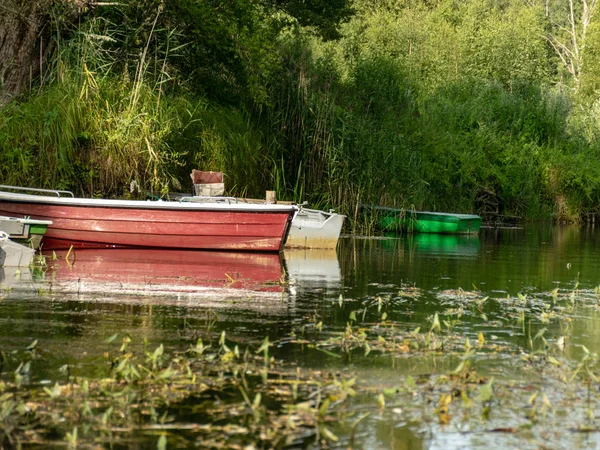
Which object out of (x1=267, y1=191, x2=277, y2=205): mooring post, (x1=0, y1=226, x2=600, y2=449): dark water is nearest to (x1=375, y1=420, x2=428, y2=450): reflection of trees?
(x1=0, y1=226, x2=600, y2=449): dark water

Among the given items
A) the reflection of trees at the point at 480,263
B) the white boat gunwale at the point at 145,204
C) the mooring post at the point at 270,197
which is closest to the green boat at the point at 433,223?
the reflection of trees at the point at 480,263

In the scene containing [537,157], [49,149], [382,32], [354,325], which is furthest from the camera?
[382,32]

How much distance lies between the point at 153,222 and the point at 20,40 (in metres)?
6.17

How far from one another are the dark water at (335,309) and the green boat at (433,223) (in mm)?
6641

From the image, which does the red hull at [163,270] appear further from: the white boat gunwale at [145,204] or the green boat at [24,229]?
the white boat gunwale at [145,204]

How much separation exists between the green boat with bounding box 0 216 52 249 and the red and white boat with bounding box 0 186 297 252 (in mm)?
1587

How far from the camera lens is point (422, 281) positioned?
14.4 m

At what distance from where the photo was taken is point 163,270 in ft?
47.9

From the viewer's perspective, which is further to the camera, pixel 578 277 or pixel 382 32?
pixel 382 32

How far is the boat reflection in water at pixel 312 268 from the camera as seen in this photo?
13575 mm

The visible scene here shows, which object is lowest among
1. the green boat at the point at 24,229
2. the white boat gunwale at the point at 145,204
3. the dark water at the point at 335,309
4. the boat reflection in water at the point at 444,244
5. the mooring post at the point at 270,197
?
the dark water at the point at 335,309

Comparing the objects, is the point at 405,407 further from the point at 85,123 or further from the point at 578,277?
the point at 85,123

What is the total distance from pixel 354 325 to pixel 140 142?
→ 35.4 ft

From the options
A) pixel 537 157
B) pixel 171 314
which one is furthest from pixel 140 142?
pixel 537 157
